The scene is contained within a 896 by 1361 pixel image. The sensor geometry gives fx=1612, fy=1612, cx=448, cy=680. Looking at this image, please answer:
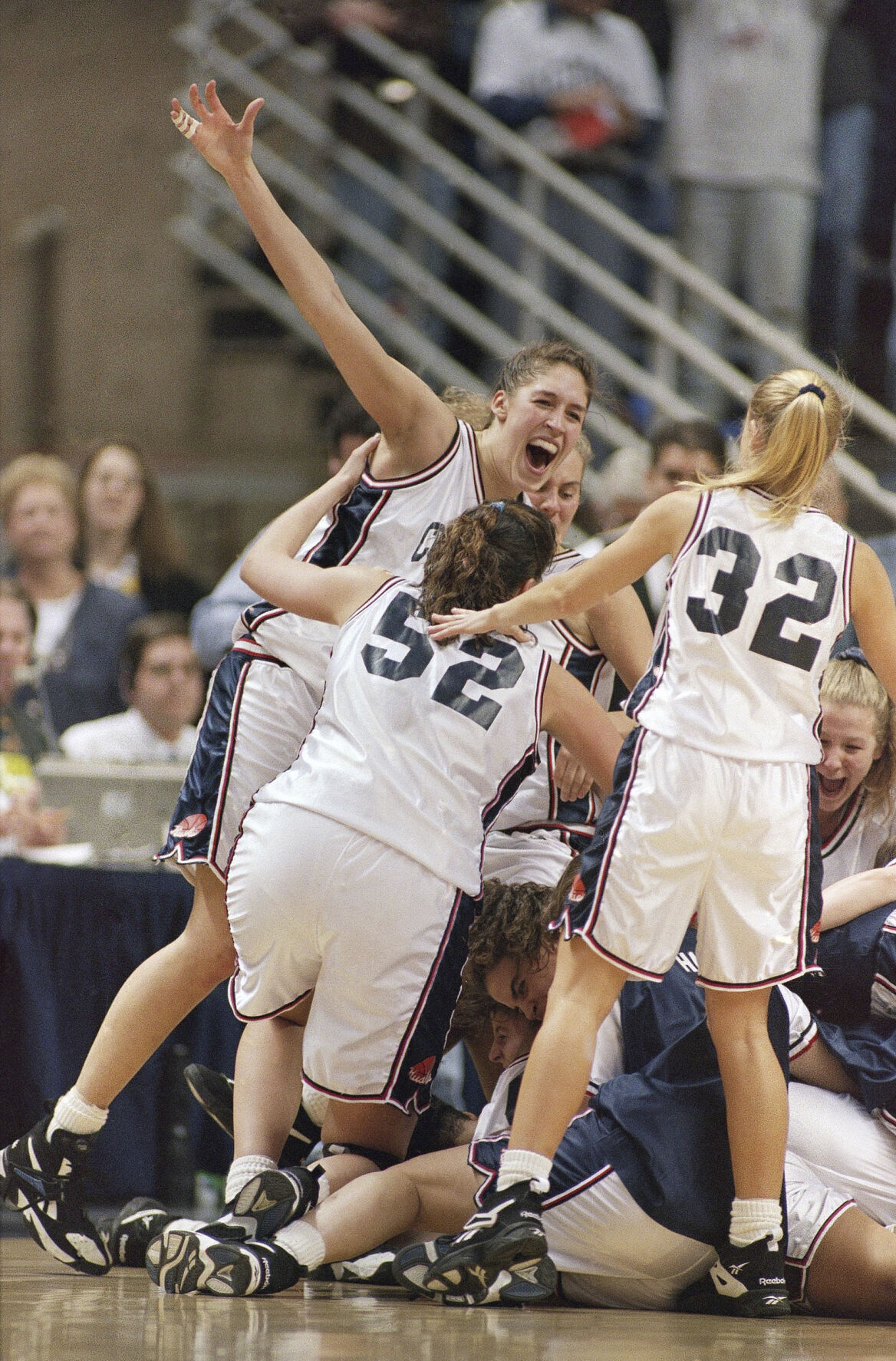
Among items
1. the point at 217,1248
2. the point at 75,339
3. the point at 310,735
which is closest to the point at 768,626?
the point at 310,735

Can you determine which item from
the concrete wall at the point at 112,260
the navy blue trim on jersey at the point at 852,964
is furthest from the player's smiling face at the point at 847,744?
the concrete wall at the point at 112,260

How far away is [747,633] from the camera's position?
9.02 feet

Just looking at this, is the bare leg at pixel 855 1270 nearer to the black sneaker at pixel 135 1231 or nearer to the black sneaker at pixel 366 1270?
the black sneaker at pixel 366 1270

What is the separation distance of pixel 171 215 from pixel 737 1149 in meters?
6.11

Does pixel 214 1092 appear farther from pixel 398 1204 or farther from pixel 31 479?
pixel 31 479

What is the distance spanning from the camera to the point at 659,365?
6.41 metres

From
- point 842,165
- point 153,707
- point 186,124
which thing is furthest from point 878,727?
point 842,165

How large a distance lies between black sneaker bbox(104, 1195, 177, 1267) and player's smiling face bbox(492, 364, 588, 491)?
1554mm

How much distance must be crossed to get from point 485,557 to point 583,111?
4261 millimetres

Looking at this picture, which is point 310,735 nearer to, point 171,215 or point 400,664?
point 400,664

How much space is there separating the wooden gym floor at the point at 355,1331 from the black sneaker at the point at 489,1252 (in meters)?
0.04

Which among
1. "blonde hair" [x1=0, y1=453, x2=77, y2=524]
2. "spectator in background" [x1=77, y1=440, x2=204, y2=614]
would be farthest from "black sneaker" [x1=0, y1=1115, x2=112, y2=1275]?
"blonde hair" [x1=0, y1=453, x2=77, y2=524]

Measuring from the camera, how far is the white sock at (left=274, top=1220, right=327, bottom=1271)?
2600 mm

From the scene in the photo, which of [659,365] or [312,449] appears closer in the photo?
[659,365]
